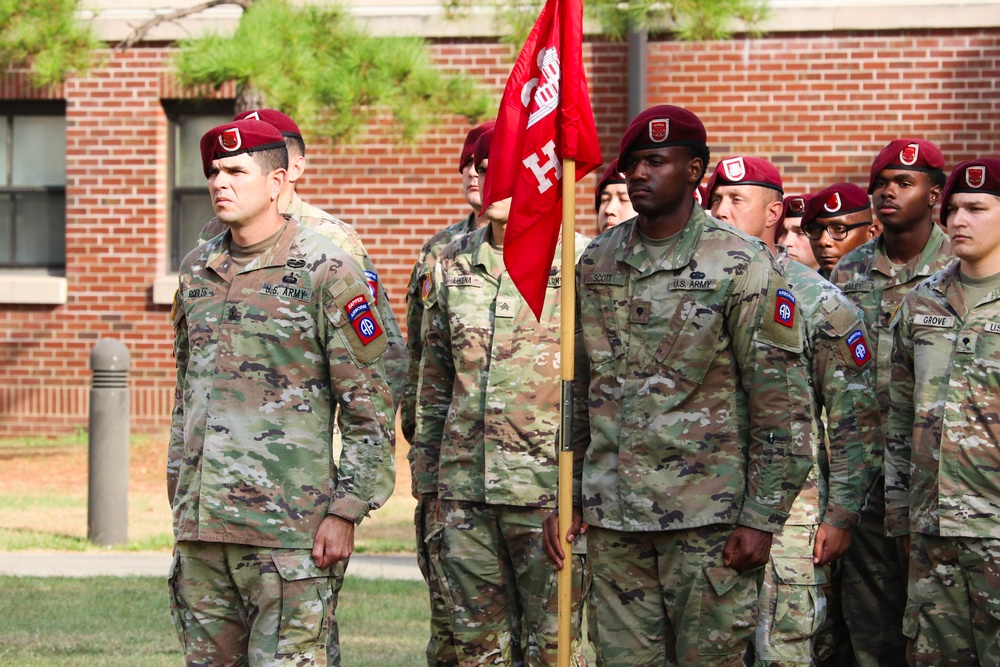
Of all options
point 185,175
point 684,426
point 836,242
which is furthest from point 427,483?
point 185,175

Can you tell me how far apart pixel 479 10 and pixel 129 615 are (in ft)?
25.9

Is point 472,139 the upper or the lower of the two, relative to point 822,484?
upper

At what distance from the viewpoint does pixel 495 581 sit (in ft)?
19.5

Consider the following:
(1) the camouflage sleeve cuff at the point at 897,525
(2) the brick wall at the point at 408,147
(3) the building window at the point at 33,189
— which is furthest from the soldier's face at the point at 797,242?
(3) the building window at the point at 33,189

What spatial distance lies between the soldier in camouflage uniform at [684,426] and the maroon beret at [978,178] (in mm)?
1300

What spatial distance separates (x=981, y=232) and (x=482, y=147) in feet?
7.24

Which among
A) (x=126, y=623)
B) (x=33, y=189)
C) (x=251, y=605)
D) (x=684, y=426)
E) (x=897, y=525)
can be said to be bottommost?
(x=126, y=623)

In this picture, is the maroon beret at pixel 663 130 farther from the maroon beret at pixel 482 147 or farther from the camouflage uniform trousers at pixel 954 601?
the camouflage uniform trousers at pixel 954 601

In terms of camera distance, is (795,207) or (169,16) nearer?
(795,207)

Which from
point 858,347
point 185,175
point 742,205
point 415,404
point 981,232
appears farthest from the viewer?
point 185,175

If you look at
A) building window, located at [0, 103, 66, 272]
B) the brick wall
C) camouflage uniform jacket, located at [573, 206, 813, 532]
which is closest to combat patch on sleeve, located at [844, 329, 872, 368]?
camouflage uniform jacket, located at [573, 206, 813, 532]

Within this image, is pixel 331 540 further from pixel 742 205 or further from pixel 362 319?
pixel 742 205

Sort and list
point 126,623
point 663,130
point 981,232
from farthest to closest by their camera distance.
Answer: point 126,623 → point 981,232 → point 663,130

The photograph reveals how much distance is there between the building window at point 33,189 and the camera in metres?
15.3
